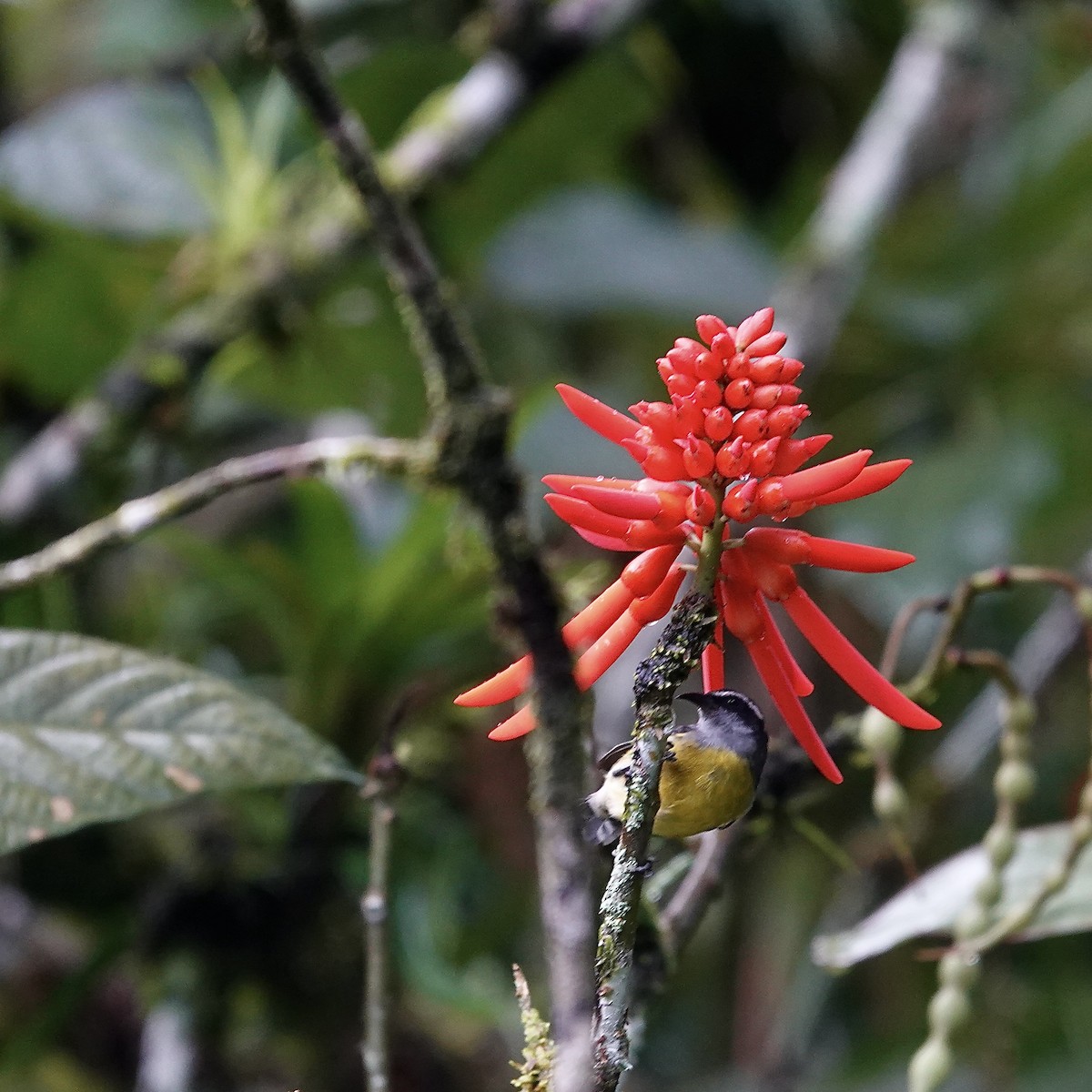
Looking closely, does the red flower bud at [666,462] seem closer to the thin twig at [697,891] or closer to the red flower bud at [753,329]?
the red flower bud at [753,329]

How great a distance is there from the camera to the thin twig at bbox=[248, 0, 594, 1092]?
245 mm

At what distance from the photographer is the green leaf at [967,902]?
1.86 ft

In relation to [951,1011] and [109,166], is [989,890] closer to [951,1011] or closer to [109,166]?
[951,1011]

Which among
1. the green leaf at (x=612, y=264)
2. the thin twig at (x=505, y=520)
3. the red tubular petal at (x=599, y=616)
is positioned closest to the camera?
the thin twig at (x=505, y=520)

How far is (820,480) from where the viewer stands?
33 centimetres

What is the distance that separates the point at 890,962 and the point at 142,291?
1.08 m

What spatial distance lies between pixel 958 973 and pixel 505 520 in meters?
0.35

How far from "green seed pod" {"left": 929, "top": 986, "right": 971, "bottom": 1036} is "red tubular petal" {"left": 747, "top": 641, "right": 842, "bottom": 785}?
242 mm

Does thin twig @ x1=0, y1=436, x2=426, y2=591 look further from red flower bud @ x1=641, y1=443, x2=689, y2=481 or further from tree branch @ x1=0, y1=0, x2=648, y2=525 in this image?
tree branch @ x1=0, y1=0, x2=648, y2=525

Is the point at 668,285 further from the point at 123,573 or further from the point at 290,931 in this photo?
the point at 290,931

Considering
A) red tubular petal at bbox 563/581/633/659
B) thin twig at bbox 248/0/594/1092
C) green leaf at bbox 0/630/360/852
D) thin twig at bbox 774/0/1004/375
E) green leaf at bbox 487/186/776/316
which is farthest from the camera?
green leaf at bbox 487/186/776/316

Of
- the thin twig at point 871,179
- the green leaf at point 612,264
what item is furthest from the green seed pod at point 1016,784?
the green leaf at point 612,264

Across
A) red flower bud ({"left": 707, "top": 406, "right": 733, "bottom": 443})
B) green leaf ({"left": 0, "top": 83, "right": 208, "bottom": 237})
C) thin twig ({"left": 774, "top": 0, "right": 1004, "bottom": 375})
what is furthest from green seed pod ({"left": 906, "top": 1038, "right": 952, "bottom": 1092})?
green leaf ({"left": 0, "top": 83, "right": 208, "bottom": 237})

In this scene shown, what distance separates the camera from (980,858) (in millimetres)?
617
